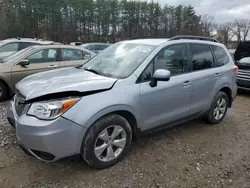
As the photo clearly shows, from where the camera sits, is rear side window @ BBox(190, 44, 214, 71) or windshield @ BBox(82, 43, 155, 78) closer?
windshield @ BBox(82, 43, 155, 78)

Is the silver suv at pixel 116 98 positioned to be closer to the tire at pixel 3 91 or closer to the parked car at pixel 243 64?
the tire at pixel 3 91

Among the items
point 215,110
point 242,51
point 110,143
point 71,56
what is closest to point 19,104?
point 110,143

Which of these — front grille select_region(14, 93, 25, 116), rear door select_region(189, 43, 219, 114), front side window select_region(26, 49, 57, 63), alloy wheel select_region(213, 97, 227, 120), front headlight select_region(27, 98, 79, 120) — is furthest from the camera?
front side window select_region(26, 49, 57, 63)

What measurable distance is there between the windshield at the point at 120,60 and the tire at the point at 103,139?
2.12 feet

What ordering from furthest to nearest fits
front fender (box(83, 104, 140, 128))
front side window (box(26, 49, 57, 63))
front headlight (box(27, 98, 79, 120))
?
front side window (box(26, 49, 57, 63)) → front fender (box(83, 104, 140, 128)) → front headlight (box(27, 98, 79, 120))

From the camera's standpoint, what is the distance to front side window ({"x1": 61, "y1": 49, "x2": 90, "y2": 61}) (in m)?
6.36

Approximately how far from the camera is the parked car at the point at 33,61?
5410 mm

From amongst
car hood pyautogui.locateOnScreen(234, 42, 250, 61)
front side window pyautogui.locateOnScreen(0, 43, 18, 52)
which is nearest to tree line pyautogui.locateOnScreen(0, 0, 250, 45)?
front side window pyautogui.locateOnScreen(0, 43, 18, 52)

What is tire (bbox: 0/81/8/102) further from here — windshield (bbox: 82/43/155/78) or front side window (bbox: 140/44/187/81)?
front side window (bbox: 140/44/187/81)

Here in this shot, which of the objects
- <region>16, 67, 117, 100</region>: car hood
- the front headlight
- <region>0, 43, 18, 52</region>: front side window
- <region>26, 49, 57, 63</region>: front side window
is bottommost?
the front headlight

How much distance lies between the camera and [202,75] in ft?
12.5

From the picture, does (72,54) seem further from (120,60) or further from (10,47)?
(120,60)

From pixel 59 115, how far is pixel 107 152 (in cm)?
83

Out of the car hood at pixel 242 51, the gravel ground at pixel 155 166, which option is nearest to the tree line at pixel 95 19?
the car hood at pixel 242 51
